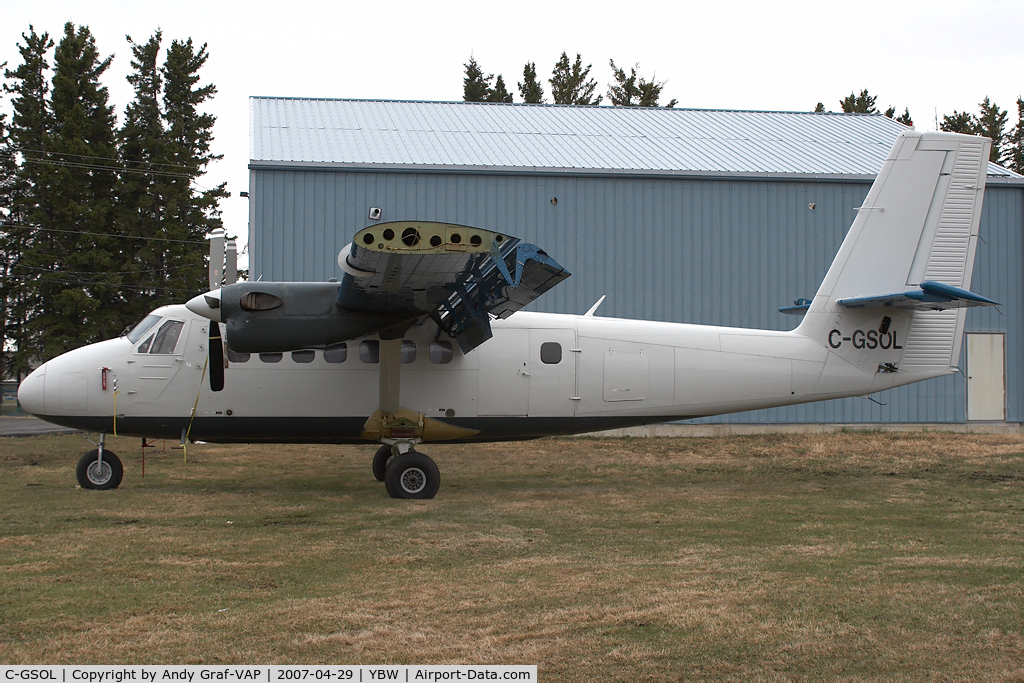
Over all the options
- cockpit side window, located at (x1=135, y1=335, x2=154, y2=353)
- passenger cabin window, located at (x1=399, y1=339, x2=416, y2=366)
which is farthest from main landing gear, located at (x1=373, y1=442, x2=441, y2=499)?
cockpit side window, located at (x1=135, y1=335, x2=154, y2=353)

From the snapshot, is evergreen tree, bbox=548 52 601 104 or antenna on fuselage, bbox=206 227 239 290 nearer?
antenna on fuselage, bbox=206 227 239 290

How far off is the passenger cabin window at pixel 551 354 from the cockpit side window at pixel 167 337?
5386mm

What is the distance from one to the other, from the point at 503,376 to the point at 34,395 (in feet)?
22.0

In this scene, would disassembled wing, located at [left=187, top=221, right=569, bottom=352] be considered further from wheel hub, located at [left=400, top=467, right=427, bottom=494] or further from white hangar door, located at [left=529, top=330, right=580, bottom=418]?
wheel hub, located at [left=400, top=467, right=427, bottom=494]

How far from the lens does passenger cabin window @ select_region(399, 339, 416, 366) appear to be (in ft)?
40.2

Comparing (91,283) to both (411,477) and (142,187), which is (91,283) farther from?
(411,477)

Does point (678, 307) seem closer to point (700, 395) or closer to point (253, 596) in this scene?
point (700, 395)

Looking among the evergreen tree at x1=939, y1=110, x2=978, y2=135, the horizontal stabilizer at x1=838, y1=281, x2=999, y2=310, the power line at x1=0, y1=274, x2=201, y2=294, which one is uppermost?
the evergreen tree at x1=939, y1=110, x2=978, y2=135

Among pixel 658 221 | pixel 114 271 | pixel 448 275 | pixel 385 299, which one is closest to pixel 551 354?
pixel 385 299

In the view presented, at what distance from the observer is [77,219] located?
128ft

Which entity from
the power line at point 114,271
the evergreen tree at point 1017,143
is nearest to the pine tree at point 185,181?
the power line at point 114,271

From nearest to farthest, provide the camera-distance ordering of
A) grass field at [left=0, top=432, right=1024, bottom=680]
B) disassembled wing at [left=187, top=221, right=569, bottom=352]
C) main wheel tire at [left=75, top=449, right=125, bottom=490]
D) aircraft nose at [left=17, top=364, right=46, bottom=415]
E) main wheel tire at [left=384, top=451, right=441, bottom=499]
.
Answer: grass field at [left=0, top=432, right=1024, bottom=680] → disassembled wing at [left=187, top=221, right=569, bottom=352] → main wheel tire at [left=384, top=451, right=441, bottom=499] → aircraft nose at [left=17, top=364, right=46, bottom=415] → main wheel tire at [left=75, top=449, right=125, bottom=490]

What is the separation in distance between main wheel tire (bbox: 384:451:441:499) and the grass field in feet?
1.17

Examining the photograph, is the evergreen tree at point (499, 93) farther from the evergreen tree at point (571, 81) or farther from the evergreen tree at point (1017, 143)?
the evergreen tree at point (1017, 143)
